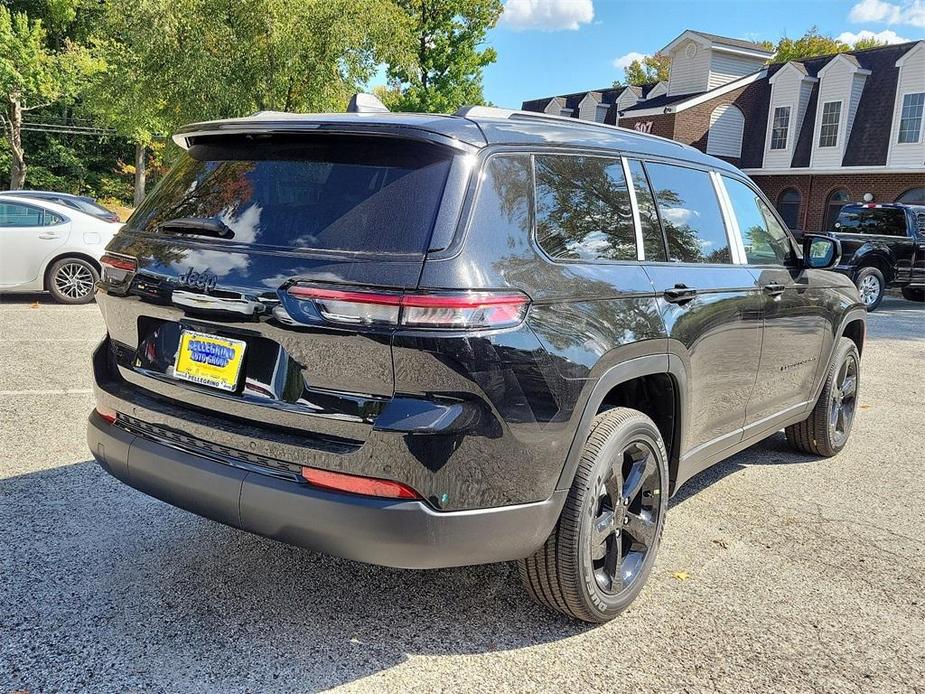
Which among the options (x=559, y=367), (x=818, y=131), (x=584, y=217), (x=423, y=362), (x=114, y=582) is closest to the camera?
(x=423, y=362)

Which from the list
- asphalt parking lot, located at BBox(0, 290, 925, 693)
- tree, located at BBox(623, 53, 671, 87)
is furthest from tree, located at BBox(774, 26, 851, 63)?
asphalt parking lot, located at BBox(0, 290, 925, 693)

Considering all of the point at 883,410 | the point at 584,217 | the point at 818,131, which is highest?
the point at 818,131

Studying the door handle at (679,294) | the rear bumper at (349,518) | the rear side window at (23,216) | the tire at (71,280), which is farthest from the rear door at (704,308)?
the rear side window at (23,216)

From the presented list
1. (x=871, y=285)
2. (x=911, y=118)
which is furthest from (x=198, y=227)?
(x=911, y=118)

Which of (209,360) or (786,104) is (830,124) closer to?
(786,104)

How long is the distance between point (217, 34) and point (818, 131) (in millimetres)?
19851

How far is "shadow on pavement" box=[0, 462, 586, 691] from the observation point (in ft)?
8.84

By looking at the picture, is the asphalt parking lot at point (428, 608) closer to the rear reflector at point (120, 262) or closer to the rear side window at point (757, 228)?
the rear reflector at point (120, 262)

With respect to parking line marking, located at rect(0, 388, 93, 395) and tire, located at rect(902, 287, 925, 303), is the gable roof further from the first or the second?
parking line marking, located at rect(0, 388, 93, 395)

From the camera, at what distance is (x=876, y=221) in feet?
51.9

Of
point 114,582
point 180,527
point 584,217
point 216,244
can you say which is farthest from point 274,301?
point 180,527

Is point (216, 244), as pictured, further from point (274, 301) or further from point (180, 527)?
point (180, 527)

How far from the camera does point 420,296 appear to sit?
2377 millimetres

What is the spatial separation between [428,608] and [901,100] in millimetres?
27244
